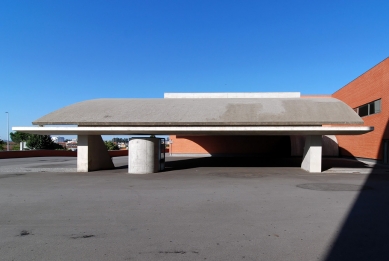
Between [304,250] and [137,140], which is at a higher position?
[137,140]

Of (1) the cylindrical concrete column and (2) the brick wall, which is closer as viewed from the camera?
(1) the cylindrical concrete column

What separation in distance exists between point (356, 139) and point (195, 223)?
2832 cm

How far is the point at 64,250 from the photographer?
523cm

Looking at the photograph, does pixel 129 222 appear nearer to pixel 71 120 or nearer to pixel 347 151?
pixel 71 120

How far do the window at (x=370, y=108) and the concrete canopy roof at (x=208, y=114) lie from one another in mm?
5840

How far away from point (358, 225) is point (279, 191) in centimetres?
447

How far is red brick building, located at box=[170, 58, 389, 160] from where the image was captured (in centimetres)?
2348

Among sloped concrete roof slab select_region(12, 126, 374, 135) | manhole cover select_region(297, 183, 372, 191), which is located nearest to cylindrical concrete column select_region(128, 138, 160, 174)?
sloped concrete roof slab select_region(12, 126, 374, 135)

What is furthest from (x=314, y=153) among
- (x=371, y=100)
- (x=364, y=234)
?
(x=364, y=234)

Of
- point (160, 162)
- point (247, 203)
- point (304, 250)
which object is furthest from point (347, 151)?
point (304, 250)

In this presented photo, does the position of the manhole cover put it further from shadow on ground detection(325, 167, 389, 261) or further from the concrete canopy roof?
the concrete canopy roof

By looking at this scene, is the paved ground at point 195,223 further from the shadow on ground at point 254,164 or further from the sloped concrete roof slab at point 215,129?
the shadow on ground at point 254,164

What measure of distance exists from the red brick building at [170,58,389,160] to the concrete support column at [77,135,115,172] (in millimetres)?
20563

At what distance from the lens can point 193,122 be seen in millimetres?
17484
